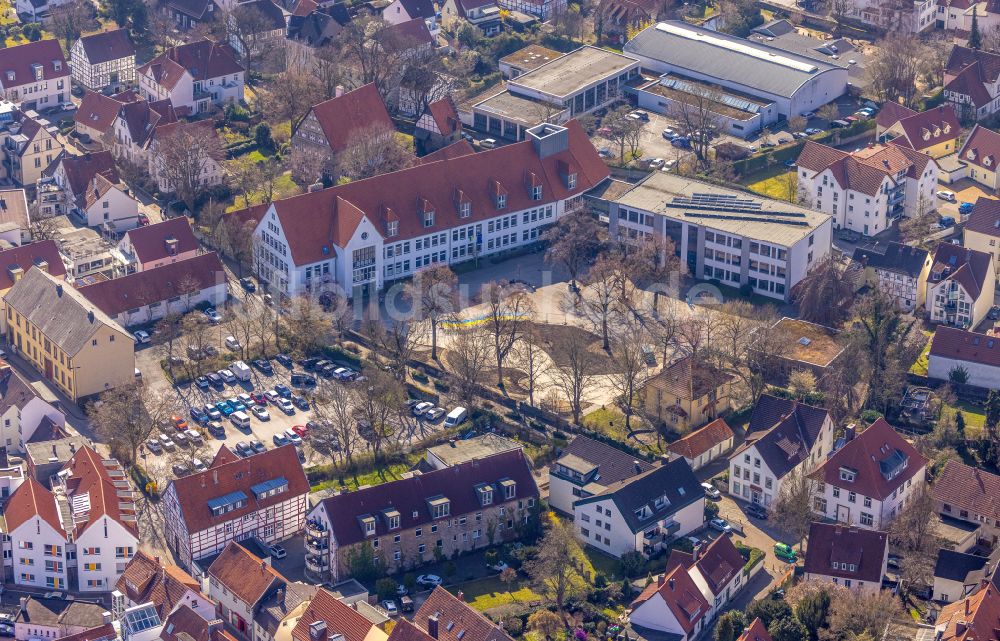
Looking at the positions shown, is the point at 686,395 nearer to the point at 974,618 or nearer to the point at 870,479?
the point at 870,479

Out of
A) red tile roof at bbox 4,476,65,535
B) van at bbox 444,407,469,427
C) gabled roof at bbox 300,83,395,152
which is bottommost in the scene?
van at bbox 444,407,469,427

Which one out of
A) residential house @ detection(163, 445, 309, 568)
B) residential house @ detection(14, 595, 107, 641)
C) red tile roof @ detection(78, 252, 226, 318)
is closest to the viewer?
residential house @ detection(14, 595, 107, 641)

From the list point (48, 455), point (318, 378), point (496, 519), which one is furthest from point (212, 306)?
point (496, 519)

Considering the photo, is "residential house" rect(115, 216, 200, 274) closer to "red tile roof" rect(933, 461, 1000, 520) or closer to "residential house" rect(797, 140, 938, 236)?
"residential house" rect(797, 140, 938, 236)

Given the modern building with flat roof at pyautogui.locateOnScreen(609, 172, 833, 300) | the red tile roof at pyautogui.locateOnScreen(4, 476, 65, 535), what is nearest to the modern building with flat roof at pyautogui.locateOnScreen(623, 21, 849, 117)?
the modern building with flat roof at pyautogui.locateOnScreen(609, 172, 833, 300)

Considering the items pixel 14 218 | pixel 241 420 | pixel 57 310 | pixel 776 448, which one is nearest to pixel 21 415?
pixel 57 310

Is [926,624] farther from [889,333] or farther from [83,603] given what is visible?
[83,603]

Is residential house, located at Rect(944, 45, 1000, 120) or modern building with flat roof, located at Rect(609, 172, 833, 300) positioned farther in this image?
residential house, located at Rect(944, 45, 1000, 120)
